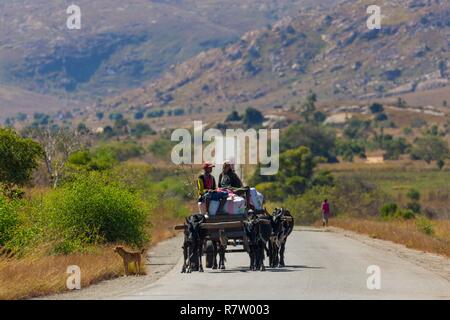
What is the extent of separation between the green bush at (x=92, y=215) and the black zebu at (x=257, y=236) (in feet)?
19.5

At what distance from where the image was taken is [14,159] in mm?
39562

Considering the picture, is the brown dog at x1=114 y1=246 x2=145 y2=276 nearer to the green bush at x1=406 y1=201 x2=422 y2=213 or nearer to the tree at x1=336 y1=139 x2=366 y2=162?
the green bush at x1=406 y1=201 x2=422 y2=213

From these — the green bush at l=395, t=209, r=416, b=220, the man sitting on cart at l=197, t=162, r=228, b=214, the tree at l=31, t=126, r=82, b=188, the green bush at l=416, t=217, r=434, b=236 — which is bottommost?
the green bush at l=395, t=209, r=416, b=220

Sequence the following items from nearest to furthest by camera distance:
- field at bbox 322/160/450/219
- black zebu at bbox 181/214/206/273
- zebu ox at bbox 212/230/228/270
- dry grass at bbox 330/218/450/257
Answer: black zebu at bbox 181/214/206/273, zebu ox at bbox 212/230/228/270, dry grass at bbox 330/218/450/257, field at bbox 322/160/450/219

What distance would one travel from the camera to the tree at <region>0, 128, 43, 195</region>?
39.2 m

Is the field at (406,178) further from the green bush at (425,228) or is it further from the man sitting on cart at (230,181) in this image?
the man sitting on cart at (230,181)

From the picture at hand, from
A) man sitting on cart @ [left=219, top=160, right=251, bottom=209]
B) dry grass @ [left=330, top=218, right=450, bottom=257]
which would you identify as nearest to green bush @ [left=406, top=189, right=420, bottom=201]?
dry grass @ [left=330, top=218, right=450, bottom=257]

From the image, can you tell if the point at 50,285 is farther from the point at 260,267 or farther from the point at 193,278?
the point at 260,267

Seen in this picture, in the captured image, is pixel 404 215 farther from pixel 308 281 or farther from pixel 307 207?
pixel 308 281

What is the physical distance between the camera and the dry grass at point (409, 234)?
134 feet

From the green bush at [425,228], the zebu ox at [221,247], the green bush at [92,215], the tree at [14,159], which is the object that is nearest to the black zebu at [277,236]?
the zebu ox at [221,247]

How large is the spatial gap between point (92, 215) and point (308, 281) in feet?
37.8
